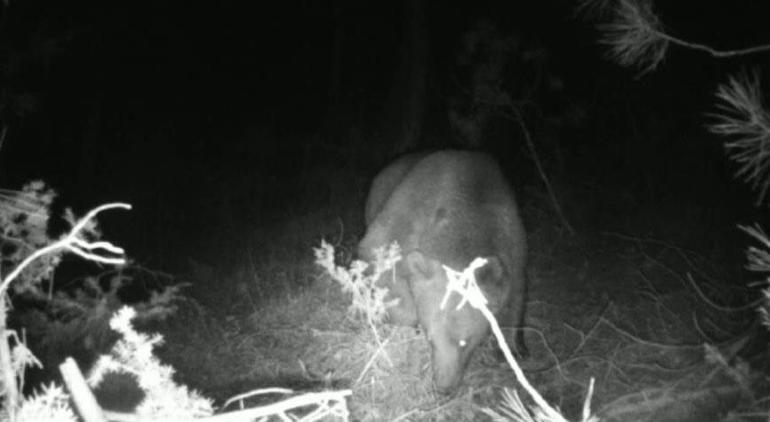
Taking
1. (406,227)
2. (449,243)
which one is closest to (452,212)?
(449,243)

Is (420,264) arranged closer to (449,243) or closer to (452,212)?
(449,243)

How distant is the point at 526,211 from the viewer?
1117cm

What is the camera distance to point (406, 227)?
781 cm

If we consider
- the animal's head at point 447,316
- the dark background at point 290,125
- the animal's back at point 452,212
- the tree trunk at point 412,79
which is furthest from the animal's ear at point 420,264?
the tree trunk at point 412,79

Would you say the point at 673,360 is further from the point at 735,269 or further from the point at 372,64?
the point at 372,64

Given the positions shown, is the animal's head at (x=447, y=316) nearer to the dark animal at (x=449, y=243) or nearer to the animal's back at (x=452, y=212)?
the dark animal at (x=449, y=243)

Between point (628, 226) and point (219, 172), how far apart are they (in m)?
9.29

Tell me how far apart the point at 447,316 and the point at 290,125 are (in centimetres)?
1465

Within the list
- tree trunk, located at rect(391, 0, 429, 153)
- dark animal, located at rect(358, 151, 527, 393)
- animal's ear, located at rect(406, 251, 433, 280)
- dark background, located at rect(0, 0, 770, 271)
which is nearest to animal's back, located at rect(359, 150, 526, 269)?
dark animal, located at rect(358, 151, 527, 393)

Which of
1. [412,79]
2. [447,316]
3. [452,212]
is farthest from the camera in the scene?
[412,79]

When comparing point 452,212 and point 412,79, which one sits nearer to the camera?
point 452,212

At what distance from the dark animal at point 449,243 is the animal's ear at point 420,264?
1cm

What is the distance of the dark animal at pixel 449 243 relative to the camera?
19.5 ft

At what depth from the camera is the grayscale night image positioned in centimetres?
463
